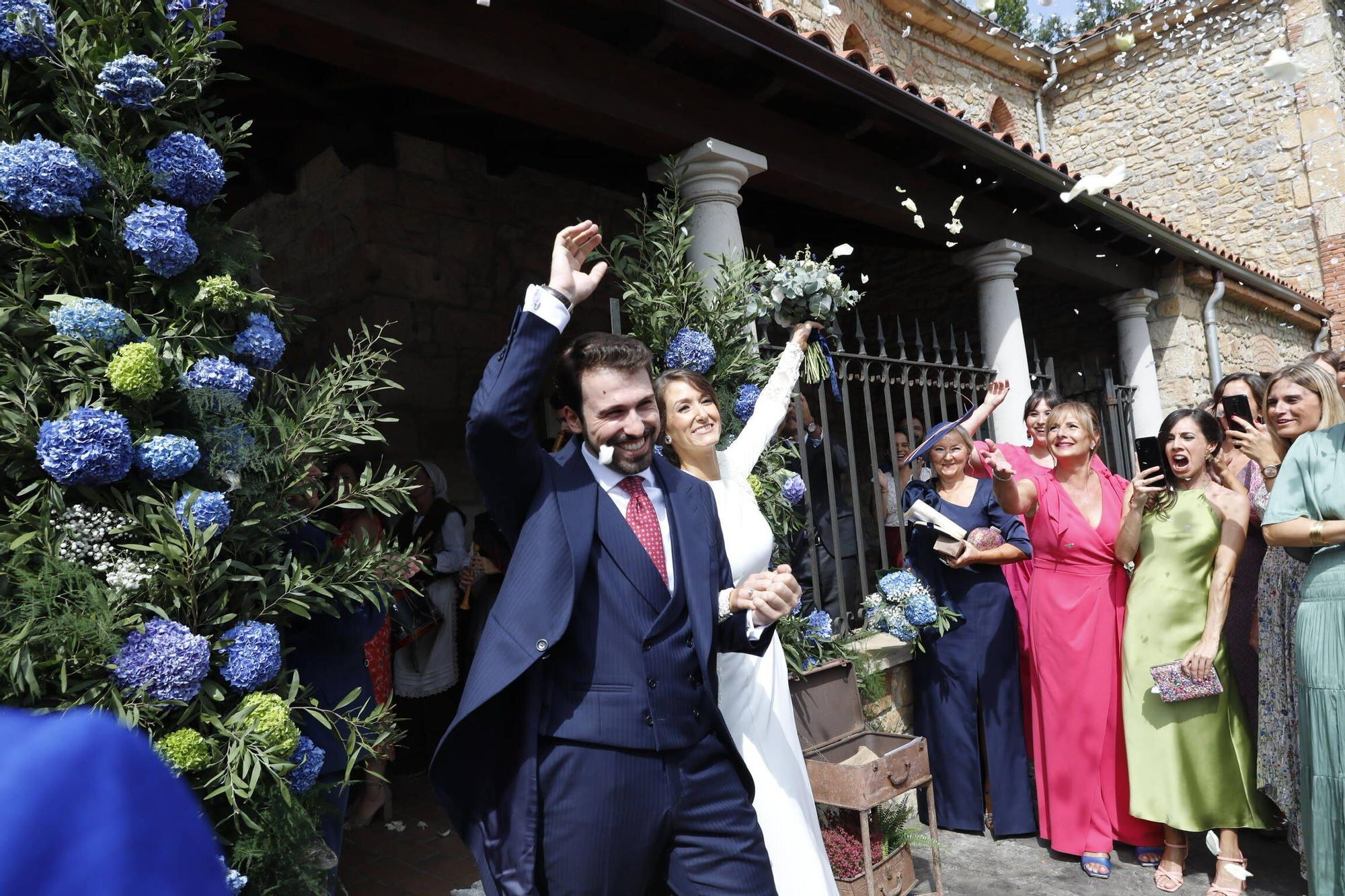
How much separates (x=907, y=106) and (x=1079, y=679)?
3193mm

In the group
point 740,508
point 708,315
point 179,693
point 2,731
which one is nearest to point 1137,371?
point 708,315

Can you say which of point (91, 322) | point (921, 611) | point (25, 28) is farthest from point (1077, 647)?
point (25, 28)

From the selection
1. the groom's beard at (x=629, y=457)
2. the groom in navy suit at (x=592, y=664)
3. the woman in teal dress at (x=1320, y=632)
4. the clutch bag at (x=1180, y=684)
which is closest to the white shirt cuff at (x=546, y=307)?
the groom in navy suit at (x=592, y=664)

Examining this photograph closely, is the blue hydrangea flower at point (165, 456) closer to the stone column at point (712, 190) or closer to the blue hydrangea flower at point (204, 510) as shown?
the blue hydrangea flower at point (204, 510)

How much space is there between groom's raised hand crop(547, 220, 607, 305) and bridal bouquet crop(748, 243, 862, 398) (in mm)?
1712

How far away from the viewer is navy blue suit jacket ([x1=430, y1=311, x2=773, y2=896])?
73.9 inches

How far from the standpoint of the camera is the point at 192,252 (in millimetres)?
2168

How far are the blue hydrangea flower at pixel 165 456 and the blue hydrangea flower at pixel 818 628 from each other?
99.4 inches

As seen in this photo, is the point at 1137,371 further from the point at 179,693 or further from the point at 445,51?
the point at 179,693

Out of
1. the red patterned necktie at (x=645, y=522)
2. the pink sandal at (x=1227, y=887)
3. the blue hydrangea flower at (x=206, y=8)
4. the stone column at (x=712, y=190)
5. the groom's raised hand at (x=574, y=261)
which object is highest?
the stone column at (x=712, y=190)

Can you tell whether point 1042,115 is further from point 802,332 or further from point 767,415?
point 767,415

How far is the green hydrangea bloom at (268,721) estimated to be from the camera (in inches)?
81.7

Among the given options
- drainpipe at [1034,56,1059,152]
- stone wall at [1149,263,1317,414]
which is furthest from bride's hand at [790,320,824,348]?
drainpipe at [1034,56,1059,152]

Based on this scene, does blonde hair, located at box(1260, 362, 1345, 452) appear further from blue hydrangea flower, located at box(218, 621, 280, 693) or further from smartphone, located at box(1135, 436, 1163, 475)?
blue hydrangea flower, located at box(218, 621, 280, 693)
